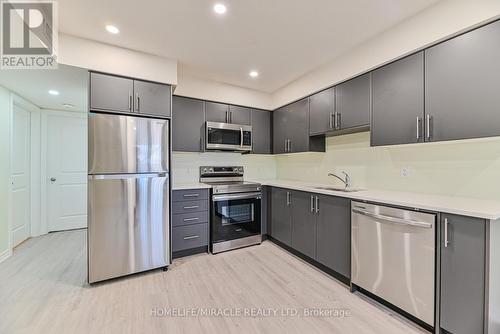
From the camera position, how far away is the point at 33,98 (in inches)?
128

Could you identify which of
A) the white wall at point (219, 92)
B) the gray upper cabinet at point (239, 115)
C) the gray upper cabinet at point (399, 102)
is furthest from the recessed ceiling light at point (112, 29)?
the gray upper cabinet at point (399, 102)

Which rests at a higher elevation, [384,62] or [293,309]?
[384,62]

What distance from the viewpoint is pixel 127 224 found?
2.39m

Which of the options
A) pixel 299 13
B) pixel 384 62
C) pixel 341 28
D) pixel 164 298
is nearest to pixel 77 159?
pixel 164 298

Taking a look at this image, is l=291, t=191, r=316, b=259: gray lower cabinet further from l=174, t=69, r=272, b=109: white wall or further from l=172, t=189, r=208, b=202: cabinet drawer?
l=174, t=69, r=272, b=109: white wall

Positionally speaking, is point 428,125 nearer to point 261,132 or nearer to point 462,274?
point 462,274

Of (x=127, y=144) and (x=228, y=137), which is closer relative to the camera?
(x=127, y=144)

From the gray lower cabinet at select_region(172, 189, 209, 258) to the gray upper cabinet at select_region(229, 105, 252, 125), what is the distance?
131 cm

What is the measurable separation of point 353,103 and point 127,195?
2.73 metres

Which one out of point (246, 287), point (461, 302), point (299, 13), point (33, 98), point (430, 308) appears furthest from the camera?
point (33, 98)

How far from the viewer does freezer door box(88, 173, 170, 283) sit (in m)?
2.26

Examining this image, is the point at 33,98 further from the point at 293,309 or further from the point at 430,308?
the point at 430,308

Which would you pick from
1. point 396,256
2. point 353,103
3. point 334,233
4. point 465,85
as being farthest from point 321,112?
point 396,256

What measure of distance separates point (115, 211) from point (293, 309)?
6.62ft
